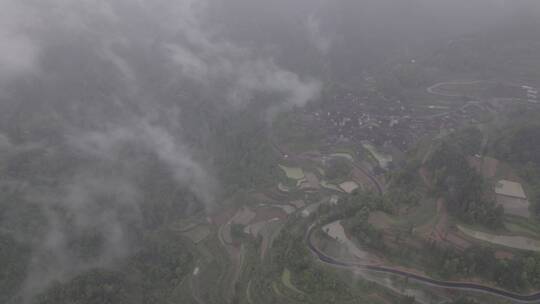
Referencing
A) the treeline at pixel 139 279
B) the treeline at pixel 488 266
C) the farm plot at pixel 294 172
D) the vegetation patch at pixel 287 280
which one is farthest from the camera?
the farm plot at pixel 294 172

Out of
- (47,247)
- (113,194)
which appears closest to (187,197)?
(113,194)

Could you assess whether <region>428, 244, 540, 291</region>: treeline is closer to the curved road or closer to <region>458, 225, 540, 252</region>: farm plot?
the curved road

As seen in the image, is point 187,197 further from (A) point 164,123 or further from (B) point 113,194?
(A) point 164,123

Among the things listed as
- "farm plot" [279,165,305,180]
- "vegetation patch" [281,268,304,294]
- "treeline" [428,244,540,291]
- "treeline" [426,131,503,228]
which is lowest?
"treeline" [428,244,540,291]

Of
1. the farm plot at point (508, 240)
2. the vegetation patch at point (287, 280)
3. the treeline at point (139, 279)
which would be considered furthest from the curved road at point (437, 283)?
the treeline at point (139, 279)

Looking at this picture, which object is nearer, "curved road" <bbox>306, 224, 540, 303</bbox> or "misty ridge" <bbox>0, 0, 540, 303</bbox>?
"curved road" <bbox>306, 224, 540, 303</bbox>

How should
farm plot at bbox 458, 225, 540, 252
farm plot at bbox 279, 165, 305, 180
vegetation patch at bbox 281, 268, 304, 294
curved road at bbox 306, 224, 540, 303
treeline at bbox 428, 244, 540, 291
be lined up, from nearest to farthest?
curved road at bbox 306, 224, 540, 303
treeline at bbox 428, 244, 540, 291
farm plot at bbox 458, 225, 540, 252
vegetation patch at bbox 281, 268, 304, 294
farm plot at bbox 279, 165, 305, 180

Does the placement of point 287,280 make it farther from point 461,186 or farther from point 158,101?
point 158,101

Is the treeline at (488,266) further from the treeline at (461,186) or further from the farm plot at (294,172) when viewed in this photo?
the farm plot at (294,172)

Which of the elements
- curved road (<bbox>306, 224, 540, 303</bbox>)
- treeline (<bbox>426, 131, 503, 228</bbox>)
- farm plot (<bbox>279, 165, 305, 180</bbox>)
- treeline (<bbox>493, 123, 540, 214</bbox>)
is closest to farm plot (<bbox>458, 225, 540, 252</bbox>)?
treeline (<bbox>426, 131, 503, 228</bbox>)
